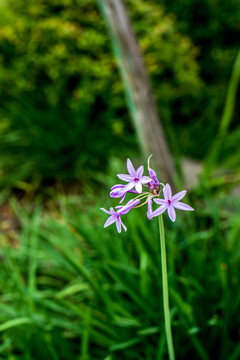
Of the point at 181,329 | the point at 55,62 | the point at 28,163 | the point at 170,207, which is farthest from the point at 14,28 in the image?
the point at 170,207

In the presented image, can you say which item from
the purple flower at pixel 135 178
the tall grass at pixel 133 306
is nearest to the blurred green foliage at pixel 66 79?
the tall grass at pixel 133 306

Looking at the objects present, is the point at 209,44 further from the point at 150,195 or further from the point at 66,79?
the point at 150,195

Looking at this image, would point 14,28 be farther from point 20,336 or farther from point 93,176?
point 20,336

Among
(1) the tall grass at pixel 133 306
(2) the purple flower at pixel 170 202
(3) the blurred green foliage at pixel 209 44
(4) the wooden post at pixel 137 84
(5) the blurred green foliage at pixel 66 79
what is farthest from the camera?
(3) the blurred green foliage at pixel 209 44

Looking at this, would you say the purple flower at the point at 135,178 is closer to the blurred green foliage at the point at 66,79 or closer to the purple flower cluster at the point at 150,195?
the purple flower cluster at the point at 150,195

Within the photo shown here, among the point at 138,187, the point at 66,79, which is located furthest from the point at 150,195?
the point at 66,79

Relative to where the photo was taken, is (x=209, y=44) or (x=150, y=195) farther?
(x=209, y=44)

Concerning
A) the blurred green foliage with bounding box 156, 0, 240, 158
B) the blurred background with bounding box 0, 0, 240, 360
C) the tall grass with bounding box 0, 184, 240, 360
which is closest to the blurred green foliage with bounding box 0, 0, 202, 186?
the blurred background with bounding box 0, 0, 240, 360
